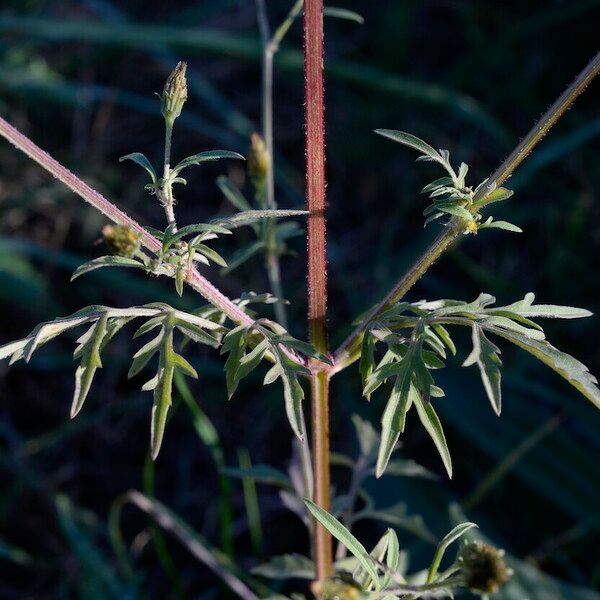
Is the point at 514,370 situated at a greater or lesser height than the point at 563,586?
greater

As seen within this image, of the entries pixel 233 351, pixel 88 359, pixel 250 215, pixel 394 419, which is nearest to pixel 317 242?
pixel 250 215

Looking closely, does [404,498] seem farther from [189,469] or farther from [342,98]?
[342,98]

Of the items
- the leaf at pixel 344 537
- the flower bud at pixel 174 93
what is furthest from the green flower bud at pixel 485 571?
the flower bud at pixel 174 93

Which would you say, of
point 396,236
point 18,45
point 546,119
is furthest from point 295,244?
point 546,119

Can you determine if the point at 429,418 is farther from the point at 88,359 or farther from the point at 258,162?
the point at 258,162

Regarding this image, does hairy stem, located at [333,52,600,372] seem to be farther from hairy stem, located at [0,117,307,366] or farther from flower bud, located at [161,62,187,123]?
flower bud, located at [161,62,187,123]
